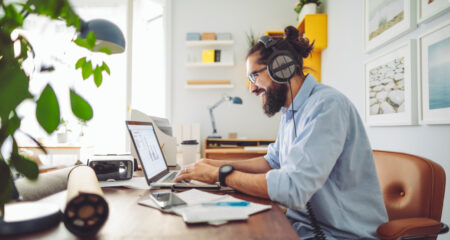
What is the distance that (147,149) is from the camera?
1.27 metres

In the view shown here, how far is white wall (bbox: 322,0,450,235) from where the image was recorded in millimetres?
1376

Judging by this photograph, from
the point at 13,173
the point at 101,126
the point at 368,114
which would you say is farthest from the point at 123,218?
the point at 101,126

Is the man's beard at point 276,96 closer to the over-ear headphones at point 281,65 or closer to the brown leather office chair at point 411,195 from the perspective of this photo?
the over-ear headphones at point 281,65

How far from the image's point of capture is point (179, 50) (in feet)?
12.9

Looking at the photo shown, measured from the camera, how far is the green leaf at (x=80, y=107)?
298 mm

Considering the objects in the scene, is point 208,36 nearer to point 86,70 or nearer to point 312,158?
point 312,158

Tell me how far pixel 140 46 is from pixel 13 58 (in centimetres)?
351

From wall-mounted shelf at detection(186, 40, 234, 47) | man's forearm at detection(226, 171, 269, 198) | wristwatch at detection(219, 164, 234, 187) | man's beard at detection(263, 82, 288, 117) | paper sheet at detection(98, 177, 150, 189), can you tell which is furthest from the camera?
wall-mounted shelf at detection(186, 40, 234, 47)

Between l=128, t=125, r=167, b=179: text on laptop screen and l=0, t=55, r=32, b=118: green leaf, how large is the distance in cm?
88

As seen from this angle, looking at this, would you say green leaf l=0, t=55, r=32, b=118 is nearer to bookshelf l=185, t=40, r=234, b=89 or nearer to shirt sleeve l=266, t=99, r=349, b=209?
shirt sleeve l=266, t=99, r=349, b=209

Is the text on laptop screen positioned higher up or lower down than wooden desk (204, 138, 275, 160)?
higher up

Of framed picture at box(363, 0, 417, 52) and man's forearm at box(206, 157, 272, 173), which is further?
framed picture at box(363, 0, 417, 52)

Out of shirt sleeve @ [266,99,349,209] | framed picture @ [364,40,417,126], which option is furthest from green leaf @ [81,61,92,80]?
framed picture @ [364,40,417,126]

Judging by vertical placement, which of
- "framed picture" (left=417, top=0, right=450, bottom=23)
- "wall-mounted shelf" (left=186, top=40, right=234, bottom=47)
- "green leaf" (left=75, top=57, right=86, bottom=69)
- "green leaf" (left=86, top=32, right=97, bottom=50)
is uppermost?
"wall-mounted shelf" (left=186, top=40, right=234, bottom=47)
